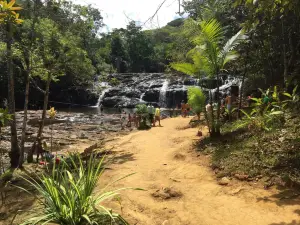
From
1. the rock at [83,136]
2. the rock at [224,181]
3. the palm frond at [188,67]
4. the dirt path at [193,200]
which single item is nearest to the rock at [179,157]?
the dirt path at [193,200]

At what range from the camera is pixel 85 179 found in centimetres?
337

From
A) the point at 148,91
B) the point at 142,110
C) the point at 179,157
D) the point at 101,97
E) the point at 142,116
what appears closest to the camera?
the point at 179,157

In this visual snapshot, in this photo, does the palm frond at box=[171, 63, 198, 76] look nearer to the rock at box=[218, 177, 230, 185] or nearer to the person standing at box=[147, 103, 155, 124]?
the rock at box=[218, 177, 230, 185]

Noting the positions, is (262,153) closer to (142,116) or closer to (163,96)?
(142,116)

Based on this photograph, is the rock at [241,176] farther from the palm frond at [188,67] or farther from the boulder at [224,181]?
the palm frond at [188,67]

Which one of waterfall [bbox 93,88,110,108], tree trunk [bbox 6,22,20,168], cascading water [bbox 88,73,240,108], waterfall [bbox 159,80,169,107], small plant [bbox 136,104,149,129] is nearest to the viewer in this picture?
tree trunk [bbox 6,22,20,168]

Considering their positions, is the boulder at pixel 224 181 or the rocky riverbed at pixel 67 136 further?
the rocky riverbed at pixel 67 136

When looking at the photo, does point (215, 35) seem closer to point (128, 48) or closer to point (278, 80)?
point (278, 80)

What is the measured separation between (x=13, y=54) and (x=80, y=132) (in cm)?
915

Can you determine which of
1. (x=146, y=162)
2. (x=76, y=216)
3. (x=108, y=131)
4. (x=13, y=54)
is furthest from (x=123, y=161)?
(x=108, y=131)

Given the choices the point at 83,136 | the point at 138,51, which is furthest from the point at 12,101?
the point at 138,51

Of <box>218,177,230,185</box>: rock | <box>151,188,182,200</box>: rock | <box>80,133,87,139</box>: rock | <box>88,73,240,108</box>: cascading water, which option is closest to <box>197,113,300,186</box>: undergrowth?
<box>218,177,230,185</box>: rock

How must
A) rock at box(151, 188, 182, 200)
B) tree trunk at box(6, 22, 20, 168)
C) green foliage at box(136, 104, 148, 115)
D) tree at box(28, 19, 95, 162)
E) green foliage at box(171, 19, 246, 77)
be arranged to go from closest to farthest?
rock at box(151, 188, 182, 200) < tree trunk at box(6, 22, 20, 168) < green foliage at box(171, 19, 246, 77) < tree at box(28, 19, 95, 162) < green foliage at box(136, 104, 148, 115)

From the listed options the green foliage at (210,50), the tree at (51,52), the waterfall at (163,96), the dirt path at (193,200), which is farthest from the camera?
the waterfall at (163,96)
